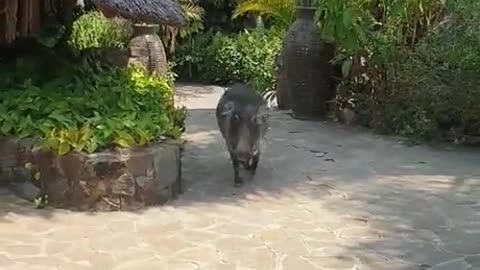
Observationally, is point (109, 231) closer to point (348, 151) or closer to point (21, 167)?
point (21, 167)

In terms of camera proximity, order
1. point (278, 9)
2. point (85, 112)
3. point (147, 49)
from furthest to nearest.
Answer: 1. point (278, 9)
2. point (147, 49)
3. point (85, 112)

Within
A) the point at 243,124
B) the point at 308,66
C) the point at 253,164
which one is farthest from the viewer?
the point at 308,66

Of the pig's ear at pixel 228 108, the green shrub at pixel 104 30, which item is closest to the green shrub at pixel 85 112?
the pig's ear at pixel 228 108

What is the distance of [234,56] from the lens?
48.4 feet

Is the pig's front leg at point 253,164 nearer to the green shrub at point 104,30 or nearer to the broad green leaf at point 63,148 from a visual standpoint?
the broad green leaf at point 63,148

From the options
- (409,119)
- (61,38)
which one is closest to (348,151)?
(409,119)

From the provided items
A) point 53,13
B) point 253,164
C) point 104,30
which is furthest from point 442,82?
point 104,30

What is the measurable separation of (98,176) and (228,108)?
4.45ft

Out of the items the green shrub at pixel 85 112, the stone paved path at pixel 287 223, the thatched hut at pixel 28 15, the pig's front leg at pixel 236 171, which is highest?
the thatched hut at pixel 28 15

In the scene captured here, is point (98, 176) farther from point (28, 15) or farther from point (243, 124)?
point (28, 15)

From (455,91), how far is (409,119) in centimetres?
65

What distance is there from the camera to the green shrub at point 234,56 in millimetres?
14562

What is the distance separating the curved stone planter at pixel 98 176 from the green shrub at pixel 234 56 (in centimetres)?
830

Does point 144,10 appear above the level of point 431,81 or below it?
above
